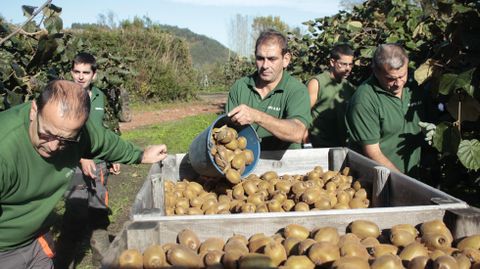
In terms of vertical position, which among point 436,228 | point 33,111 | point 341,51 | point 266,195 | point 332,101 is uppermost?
point 341,51

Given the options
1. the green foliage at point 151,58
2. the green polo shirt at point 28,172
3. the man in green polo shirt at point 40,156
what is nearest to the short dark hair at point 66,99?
the man in green polo shirt at point 40,156

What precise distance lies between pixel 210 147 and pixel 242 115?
297mm

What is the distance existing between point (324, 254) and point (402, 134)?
6.47 feet

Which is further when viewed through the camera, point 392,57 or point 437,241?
point 392,57

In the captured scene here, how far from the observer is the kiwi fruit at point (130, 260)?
183cm

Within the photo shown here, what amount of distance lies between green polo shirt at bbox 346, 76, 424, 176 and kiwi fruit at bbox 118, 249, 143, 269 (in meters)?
2.16

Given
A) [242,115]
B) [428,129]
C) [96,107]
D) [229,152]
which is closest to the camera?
[242,115]

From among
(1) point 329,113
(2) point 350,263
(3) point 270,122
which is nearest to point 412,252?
(2) point 350,263

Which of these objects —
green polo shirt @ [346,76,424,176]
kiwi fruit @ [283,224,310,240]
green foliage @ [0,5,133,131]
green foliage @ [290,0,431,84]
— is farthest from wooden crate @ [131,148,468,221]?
green foliage @ [290,0,431,84]

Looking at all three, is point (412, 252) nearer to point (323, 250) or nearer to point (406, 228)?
point (406, 228)

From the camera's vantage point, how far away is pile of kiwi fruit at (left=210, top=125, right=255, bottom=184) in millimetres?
2969

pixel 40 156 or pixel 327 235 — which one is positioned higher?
pixel 40 156

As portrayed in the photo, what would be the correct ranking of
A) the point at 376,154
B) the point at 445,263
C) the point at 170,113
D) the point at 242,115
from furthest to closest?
the point at 170,113
the point at 376,154
the point at 242,115
the point at 445,263

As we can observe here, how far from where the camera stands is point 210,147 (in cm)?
296
